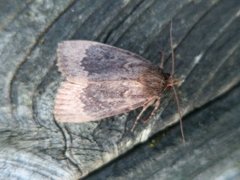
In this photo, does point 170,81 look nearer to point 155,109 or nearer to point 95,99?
point 155,109

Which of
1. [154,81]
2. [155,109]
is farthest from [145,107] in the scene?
[154,81]

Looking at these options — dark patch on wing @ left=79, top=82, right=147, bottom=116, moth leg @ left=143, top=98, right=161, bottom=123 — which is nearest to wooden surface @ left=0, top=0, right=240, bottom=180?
moth leg @ left=143, top=98, right=161, bottom=123

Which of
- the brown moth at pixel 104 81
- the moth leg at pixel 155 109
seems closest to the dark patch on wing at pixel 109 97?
the brown moth at pixel 104 81

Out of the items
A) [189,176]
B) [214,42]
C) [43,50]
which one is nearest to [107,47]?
[43,50]

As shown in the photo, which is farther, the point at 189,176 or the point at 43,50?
the point at 43,50

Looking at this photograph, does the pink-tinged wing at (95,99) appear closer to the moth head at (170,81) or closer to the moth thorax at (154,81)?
Answer: the moth thorax at (154,81)

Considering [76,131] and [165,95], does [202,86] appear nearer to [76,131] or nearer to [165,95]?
[165,95]
